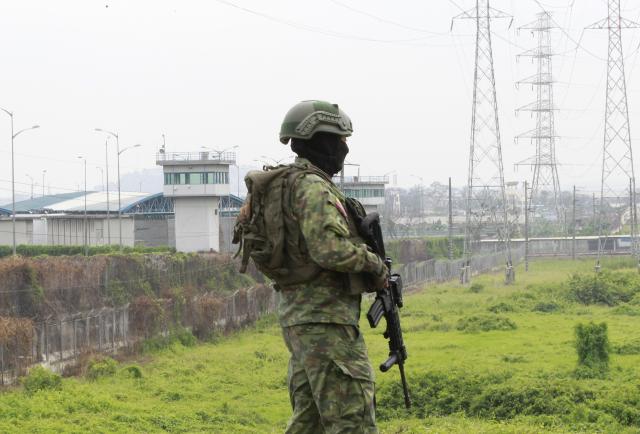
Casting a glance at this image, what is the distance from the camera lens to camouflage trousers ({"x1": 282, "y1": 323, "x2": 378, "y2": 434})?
512cm

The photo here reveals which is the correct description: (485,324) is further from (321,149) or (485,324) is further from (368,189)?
(368,189)

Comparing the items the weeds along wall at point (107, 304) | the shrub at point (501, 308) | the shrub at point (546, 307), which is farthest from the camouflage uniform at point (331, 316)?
the shrub at point (546, 307)

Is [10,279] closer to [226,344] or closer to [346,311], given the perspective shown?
[226,344]

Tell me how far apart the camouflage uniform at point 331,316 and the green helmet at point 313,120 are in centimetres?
30

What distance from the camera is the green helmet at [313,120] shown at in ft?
17.7

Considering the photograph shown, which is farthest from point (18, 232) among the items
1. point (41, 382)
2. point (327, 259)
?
point (327, 259)

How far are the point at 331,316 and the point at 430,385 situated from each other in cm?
1020

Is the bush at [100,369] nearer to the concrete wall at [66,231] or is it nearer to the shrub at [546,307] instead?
the shrub at [546,307]

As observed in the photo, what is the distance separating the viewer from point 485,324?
99.9ft

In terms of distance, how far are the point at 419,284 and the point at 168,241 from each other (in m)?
19.8

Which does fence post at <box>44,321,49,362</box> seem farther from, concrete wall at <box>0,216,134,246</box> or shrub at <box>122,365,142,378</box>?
concrete wall at <box>0,216,134,246</box>

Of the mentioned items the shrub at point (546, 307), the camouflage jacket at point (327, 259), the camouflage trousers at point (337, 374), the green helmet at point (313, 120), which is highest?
the green helmet at point (313, 120)

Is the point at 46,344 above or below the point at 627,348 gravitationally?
above

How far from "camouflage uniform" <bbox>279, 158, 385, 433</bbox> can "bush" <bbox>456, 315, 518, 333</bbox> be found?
2531cm
